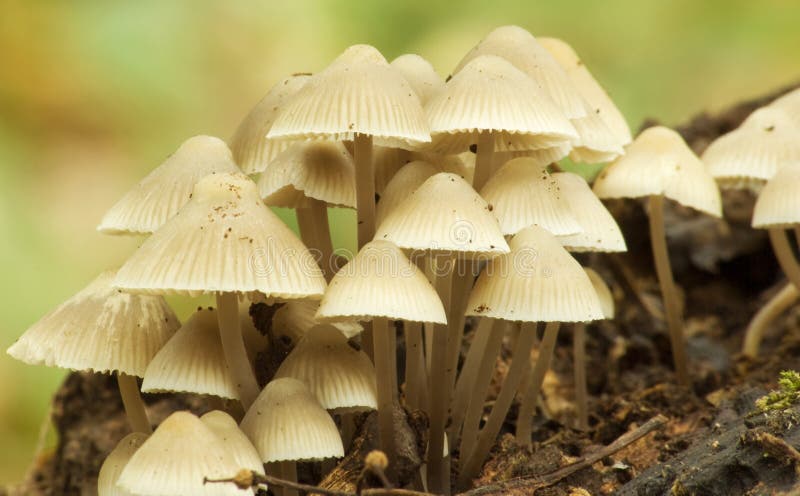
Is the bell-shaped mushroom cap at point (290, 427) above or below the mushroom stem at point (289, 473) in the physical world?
above

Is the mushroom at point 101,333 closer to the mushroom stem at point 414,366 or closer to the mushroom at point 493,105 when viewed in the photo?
the mushroom stem at point 414,366

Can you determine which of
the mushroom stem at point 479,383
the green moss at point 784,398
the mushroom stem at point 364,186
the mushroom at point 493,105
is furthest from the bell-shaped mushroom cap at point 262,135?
the green moss at point 784,398

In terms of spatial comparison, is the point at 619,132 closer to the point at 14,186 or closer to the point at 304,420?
the point at 304,420

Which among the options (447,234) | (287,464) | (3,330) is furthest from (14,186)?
(447,234)

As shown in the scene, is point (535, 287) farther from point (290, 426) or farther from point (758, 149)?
point (758, 149)

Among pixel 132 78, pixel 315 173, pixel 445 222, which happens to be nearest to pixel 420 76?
pixel 315 173
